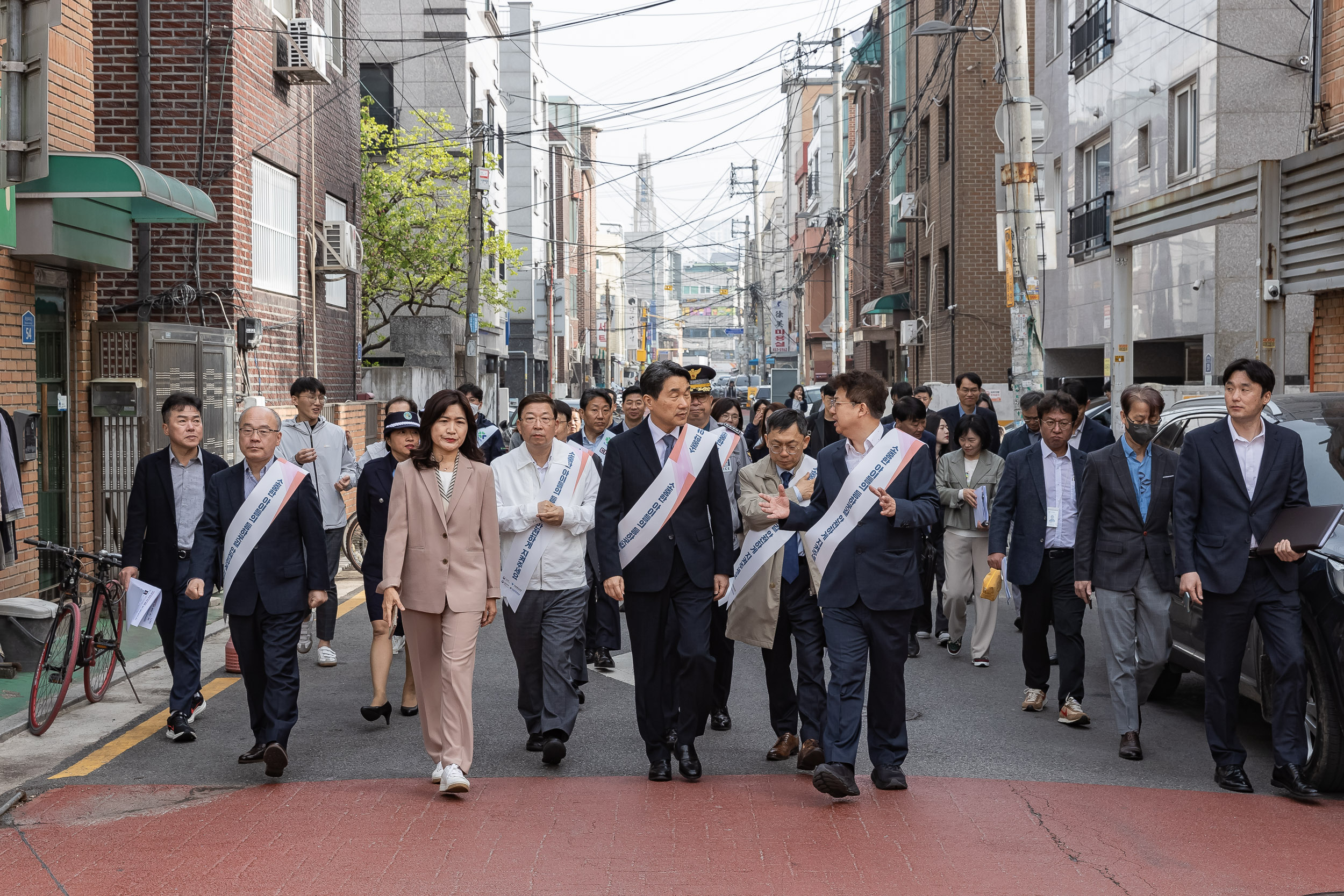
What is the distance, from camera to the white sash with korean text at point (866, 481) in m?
6.46

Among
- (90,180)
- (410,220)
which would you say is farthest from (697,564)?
(410,220)

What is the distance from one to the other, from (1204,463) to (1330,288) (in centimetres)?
642

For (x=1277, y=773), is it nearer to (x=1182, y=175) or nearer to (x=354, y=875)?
(x=354, y=875)

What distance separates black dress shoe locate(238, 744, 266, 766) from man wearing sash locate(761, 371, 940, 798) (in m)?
2.87

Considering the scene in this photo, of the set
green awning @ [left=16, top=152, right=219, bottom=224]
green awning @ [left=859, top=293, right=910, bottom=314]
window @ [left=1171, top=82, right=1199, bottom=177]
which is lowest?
green awning @ [left=16, top=152, right=219, bottom=224]

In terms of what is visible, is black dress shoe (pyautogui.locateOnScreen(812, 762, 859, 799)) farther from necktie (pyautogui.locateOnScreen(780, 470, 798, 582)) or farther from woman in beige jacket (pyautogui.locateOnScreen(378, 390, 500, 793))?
woman in beige jacket (pyautogui.locateOnScreen(378, 390, 500, 793))

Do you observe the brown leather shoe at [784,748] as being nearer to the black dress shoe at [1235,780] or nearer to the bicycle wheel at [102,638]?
the black dress shoe at [1235,780]

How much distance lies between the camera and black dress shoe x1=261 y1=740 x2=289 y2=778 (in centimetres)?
657

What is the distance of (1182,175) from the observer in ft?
61.5

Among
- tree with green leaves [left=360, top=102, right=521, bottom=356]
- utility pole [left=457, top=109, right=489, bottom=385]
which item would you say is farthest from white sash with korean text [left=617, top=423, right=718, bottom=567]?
tree with green leaves [left=360, top=102, right=521, bottom=356]

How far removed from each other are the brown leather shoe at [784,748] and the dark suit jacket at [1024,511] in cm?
206

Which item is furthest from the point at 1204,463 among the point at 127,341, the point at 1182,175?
the point at 1182,175

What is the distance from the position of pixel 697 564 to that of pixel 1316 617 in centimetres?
306

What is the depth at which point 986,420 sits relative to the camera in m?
9.95
